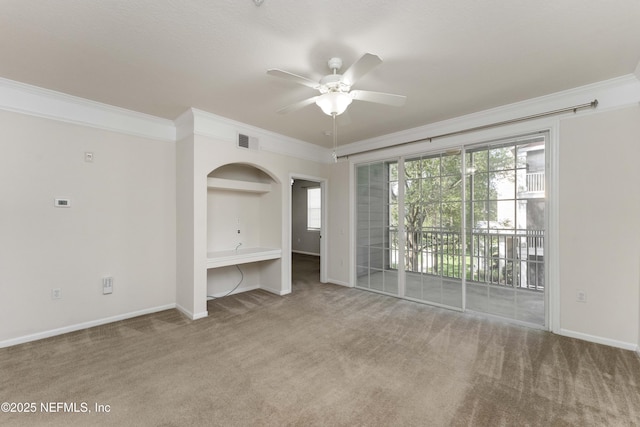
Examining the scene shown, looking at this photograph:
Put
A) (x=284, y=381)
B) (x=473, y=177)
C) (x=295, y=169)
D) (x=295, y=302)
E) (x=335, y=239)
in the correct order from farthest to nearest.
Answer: (x=335, y=239), (x=295, y=169), (x=295, y=302), (x=473, y=177), (x=284, y=381)

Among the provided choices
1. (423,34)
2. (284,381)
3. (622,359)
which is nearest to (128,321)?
(284,381)

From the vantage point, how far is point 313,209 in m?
9.00

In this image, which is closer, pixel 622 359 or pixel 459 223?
pixel 622 359

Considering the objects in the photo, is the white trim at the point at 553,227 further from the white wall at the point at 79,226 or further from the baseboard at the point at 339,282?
the white wall at the point at 79,226

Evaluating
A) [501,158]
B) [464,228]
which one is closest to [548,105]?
[501,158]

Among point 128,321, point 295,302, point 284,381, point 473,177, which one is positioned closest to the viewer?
point 284,381

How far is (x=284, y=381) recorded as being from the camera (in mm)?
2254

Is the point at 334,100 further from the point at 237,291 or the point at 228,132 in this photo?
the point at 237,291

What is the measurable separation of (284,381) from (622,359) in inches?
122

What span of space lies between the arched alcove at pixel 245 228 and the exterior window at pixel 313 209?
3901mm

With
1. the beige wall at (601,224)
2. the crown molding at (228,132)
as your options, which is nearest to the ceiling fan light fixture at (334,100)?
the crown molding at (228,132)

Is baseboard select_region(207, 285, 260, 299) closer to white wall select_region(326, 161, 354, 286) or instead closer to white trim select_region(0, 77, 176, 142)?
white wall select_region(326, 161, 354, 286)

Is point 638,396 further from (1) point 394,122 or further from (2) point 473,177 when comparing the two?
(1) point 394,122

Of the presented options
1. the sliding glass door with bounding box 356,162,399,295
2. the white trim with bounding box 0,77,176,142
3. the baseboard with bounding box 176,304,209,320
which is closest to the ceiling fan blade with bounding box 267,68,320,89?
the white trim with bounding box 0,77,176,142
